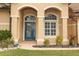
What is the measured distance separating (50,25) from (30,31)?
2.93m

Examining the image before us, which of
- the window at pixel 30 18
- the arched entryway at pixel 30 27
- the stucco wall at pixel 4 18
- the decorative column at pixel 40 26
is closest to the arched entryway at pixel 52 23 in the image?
the decorative column at pixel 40 26

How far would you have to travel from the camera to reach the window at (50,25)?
1178 inches

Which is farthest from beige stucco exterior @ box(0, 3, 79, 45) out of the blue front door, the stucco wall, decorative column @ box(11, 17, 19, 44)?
the blue front door

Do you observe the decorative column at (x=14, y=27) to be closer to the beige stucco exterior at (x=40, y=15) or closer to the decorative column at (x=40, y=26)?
the beige stucco exterior at (x=40, y=15)

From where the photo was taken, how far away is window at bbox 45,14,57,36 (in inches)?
1178

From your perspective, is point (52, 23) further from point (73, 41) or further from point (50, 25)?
point (73, 41)

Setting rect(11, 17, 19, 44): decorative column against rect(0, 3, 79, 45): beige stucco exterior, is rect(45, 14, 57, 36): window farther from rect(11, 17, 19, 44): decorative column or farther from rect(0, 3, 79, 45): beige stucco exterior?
rect(11, 17, 19, 44): decorative column

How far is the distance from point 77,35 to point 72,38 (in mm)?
836

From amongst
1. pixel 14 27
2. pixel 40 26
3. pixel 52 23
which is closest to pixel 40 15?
pixel 40 26

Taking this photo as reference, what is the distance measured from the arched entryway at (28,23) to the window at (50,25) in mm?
1713

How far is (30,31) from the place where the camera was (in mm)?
31875

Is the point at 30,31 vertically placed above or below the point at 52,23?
below

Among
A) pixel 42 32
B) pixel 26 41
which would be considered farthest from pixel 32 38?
pixel 42 32

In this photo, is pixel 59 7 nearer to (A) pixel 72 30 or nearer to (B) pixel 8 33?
(A) pixel 72 30
